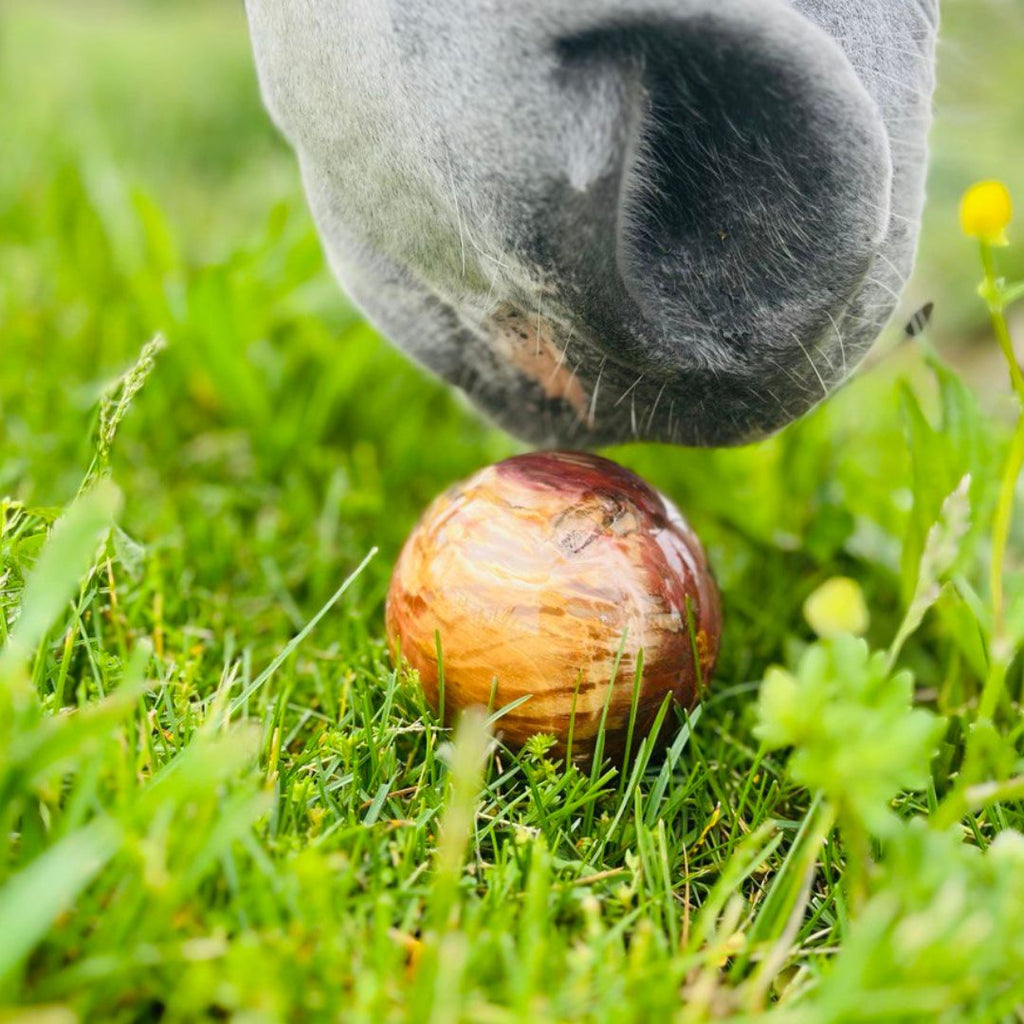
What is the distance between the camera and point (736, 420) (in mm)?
998

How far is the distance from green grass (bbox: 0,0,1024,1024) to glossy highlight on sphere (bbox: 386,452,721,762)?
2.0 inches

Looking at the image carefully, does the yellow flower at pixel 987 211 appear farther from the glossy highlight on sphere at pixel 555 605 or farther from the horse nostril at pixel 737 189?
the glossy highlight on sphere at pixel 555 605

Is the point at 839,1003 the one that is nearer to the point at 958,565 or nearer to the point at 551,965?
the point at 551,965

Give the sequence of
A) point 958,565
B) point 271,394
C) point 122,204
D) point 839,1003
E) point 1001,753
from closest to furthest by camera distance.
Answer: point 839,1003 → point 1001,753 → point 958,565 → point 271,394 → point 122,204

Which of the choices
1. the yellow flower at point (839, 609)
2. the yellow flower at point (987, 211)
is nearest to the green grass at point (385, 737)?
the yellow flower at point (839, 609)

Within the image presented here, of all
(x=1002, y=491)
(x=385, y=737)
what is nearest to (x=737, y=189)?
(x=1002, y=491)

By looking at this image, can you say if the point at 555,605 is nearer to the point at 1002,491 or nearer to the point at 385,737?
the point at 385,737

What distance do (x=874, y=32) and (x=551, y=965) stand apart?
0.79 metres

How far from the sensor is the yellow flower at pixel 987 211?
83 cm

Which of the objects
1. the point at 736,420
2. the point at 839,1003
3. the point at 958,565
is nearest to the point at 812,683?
the point at 839,1003

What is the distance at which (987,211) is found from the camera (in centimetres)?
83

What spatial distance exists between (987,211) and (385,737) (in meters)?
0.66

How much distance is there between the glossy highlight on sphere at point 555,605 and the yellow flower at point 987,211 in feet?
1.29

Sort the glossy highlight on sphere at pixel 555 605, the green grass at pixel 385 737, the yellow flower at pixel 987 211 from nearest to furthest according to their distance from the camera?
the green grass at pixel 385 737 < the yellow flower at pixel 987 211 < the glossy highlight on sphere at pixel 555 605
